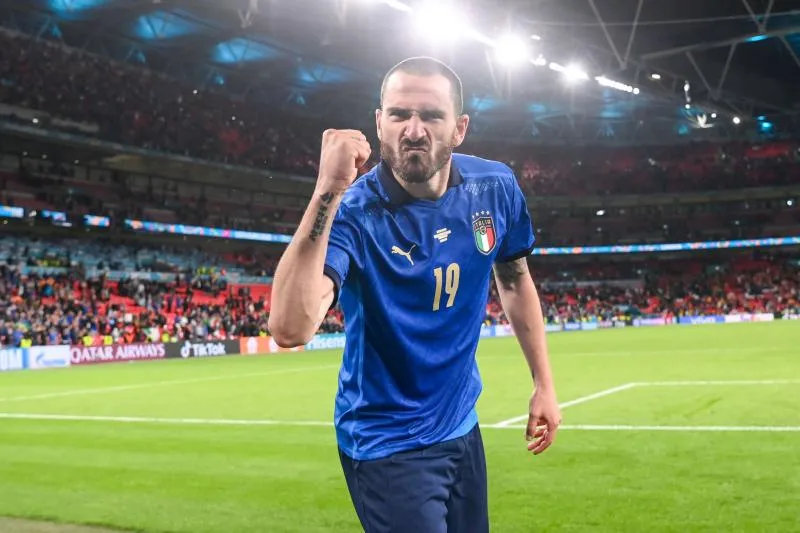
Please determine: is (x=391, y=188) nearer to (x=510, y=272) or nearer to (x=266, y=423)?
(x=510, y=272)

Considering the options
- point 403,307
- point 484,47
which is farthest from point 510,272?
point 484,47

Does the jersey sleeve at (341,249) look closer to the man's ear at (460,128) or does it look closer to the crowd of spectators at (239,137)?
the man's ear at (460,128)

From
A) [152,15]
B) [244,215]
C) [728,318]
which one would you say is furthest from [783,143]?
[152,15]

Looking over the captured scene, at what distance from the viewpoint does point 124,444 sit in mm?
10688

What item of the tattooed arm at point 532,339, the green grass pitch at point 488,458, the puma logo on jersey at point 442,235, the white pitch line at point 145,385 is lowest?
the white pitch line at point 145,385

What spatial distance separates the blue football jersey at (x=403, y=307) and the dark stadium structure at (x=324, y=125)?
23702mm

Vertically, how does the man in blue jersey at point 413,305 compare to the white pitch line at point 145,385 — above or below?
above

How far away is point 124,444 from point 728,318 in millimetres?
55347

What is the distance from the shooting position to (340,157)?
2.44 metres

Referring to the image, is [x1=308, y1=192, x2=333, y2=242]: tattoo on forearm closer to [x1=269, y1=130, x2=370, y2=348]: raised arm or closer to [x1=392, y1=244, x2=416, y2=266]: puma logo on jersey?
[x1=269, y1=130, x2=370, y2=348]: raised arm

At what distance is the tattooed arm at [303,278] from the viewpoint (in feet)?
8.09

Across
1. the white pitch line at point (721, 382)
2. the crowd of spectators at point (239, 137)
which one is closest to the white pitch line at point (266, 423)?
the white pitch line at point (721, 382)

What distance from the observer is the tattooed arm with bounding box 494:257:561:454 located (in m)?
3.54

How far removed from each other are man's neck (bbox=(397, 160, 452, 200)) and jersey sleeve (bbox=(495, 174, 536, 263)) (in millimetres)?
417
